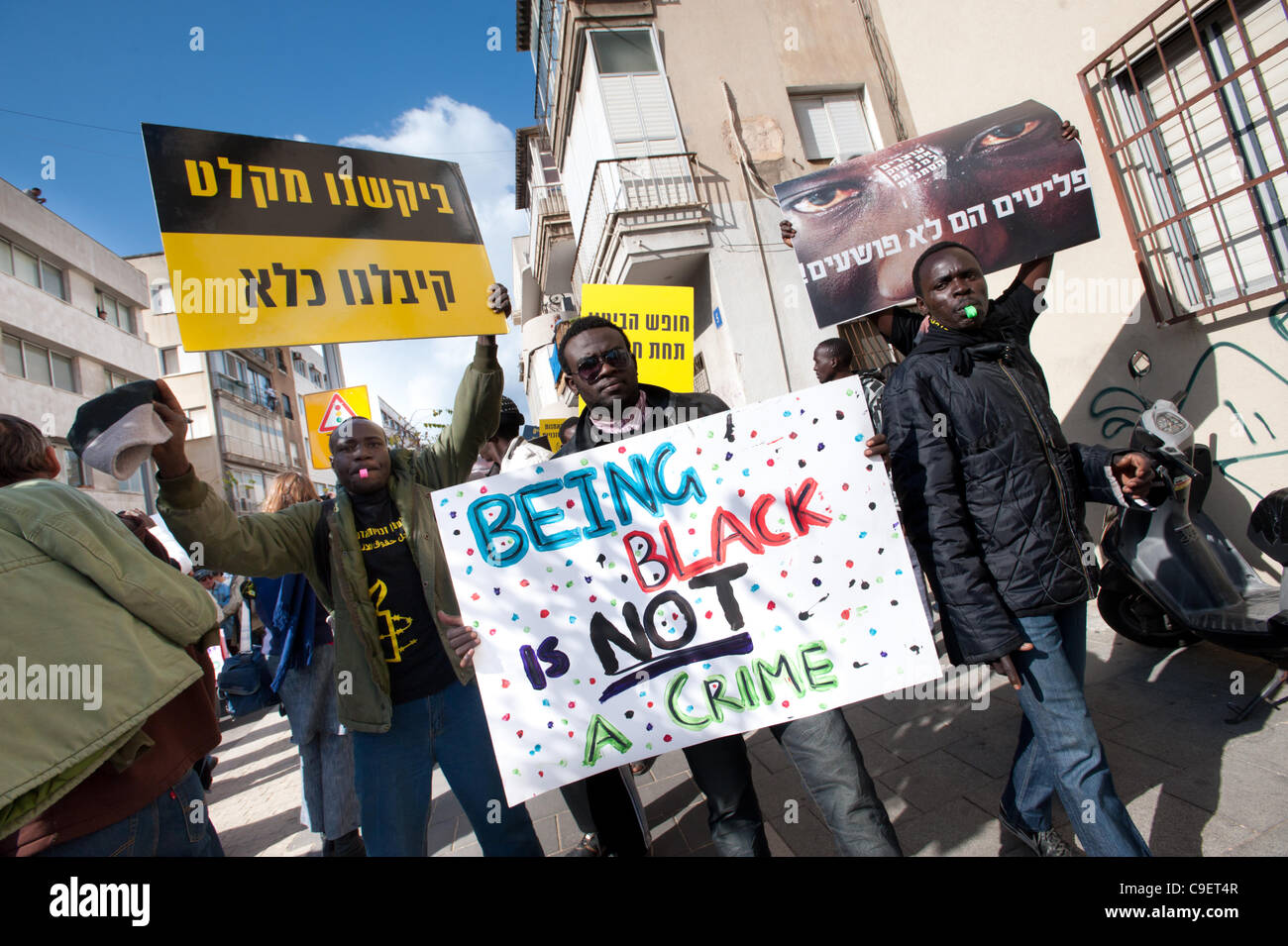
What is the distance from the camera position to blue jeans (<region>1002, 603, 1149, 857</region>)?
1852mm

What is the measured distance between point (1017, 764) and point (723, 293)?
8.64 meters

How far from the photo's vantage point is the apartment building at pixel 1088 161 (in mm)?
3695

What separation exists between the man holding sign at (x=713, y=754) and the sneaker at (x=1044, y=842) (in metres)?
0.70

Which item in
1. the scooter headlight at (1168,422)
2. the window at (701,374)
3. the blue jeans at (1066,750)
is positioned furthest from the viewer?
the window at (701,374)

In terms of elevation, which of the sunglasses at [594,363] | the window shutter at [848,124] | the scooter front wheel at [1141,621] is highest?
the window shutter at [848,124]

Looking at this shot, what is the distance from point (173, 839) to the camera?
178cm

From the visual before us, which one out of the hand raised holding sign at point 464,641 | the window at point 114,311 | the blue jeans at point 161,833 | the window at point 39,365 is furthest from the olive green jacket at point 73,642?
the window at point 114,311

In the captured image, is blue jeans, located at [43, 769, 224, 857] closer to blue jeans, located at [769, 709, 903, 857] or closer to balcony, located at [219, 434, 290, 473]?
blue jeans, located at [769, 709, 903, 857]

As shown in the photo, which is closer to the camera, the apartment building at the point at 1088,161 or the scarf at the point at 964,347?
the scarf at the point at 964,347

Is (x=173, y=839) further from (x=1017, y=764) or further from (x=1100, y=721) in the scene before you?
(x=1100, y=721)

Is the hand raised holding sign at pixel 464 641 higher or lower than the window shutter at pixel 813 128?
lower

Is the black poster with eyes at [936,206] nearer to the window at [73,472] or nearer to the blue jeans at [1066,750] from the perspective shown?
the blue jeans at [1066,750]

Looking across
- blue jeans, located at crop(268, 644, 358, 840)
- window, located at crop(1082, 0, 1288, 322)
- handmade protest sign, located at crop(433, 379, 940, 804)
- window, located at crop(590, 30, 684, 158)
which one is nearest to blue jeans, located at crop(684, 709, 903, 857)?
handmade protest sign, located at crop(433, 379, 940, 804)
